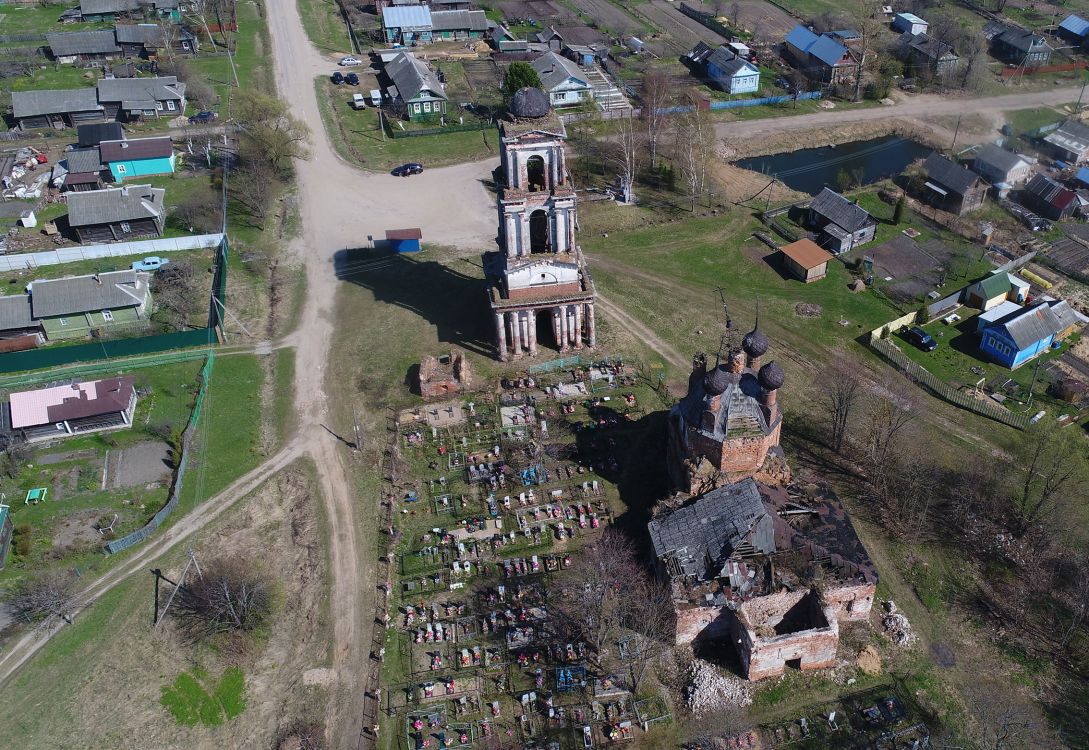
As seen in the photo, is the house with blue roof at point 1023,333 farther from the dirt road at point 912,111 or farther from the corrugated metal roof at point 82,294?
the corrugated metal roof at point 82,294

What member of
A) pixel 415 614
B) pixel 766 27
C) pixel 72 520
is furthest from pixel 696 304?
pixel 766 27

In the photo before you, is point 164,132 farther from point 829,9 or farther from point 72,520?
point 829,9

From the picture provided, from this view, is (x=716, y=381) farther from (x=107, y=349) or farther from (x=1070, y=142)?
(x=1070, y=142)

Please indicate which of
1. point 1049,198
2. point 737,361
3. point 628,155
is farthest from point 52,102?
point 1049,198

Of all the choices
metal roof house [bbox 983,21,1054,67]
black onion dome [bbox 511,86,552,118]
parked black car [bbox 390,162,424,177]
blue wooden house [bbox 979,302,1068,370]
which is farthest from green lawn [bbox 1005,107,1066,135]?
parked black car [bbox 390,162,424,177]

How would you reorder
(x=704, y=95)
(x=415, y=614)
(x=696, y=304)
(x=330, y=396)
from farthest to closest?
(x=704, y=95) < (x=696, y=304) < (x=330, y=396) < (x=415, y=614)

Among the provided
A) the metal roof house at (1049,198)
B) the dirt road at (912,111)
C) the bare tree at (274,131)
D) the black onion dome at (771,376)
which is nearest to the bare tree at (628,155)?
the dirt road at (912,111)

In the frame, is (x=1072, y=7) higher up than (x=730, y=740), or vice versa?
(x=1072, y=7)
